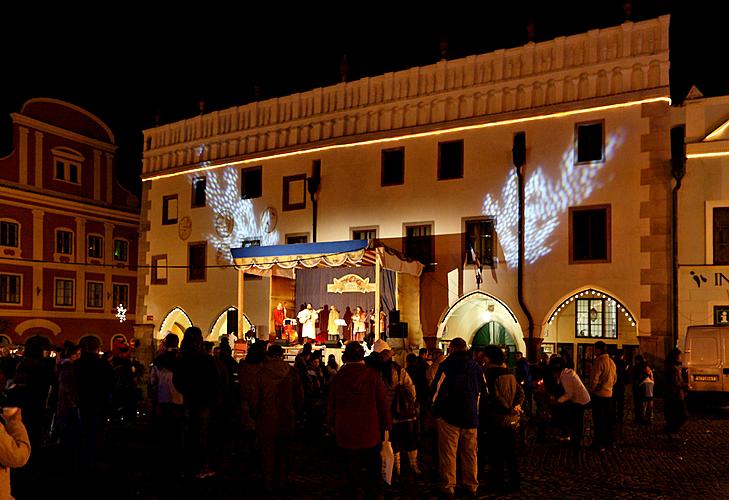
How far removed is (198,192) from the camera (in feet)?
102

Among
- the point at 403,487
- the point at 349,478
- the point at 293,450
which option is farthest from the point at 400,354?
the point at 349,478

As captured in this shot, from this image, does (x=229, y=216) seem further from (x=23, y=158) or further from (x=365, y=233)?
(x=23, y=158)

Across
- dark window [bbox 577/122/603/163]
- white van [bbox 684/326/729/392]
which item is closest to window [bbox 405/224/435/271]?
dark window [bbox 577/122/603/163]

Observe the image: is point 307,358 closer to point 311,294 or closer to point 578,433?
point 578,433

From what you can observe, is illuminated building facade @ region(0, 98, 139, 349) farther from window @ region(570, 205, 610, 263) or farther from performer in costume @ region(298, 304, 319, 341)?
window @ region(570, 205, 610, 263)

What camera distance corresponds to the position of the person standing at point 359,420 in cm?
798

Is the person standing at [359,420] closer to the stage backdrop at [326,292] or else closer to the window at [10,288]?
the stage backdrop at [326,292]

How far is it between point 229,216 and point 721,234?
57.2ft

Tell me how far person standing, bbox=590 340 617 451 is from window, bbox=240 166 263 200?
60.7ft

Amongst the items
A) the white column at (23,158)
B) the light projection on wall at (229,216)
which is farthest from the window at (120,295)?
the light projection on wall at (229,216)

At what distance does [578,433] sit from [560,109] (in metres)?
13.0

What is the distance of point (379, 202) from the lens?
2623 cm

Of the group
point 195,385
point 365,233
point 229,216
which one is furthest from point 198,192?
point 195,385

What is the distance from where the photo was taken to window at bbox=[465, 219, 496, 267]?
23953mm
